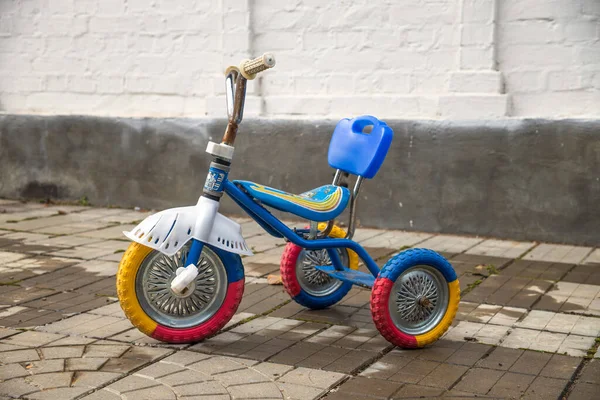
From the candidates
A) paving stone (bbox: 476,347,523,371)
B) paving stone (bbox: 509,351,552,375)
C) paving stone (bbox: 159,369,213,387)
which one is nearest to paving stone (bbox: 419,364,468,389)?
paving stone (bbox: 476,347,523,371)

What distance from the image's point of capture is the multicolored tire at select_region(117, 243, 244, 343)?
4301 mm

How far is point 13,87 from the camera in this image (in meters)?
9.59

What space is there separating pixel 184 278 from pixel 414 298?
119 cm

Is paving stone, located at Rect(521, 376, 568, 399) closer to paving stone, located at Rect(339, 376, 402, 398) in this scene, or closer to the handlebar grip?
paving stone, located at Rect(339, 376, 402, 398)

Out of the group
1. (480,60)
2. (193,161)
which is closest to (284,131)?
(193,161)

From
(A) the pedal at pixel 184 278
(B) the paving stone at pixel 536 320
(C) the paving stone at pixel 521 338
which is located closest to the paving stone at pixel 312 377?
(A) the pedal at pixel 184 278

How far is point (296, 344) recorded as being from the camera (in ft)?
14.8

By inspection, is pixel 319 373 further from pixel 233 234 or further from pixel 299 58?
pixel 299 58

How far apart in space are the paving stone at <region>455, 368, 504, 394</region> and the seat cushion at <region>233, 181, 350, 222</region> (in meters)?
1.11

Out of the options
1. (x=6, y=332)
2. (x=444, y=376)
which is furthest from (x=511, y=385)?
(x=6, y=332)

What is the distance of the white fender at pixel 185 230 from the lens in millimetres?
4234

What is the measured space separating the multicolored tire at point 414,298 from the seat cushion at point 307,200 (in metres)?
0.43

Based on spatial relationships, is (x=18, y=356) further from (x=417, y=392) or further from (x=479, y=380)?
(x=479, y=380)

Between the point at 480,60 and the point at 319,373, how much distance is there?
433cm
